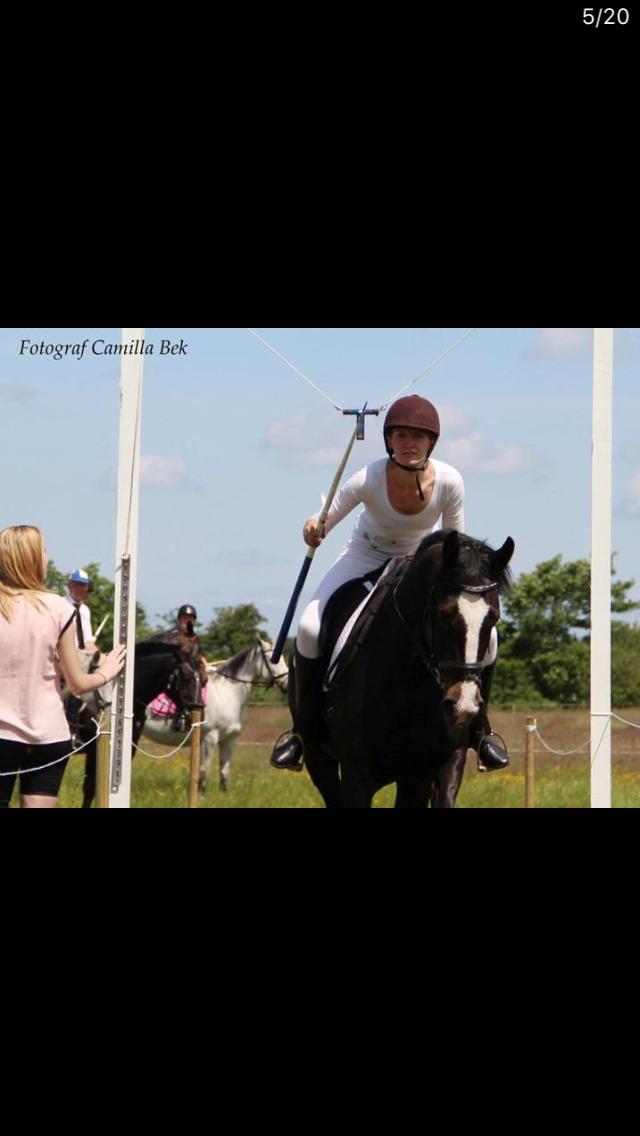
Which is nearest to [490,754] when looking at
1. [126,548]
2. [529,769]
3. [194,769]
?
[126,548]

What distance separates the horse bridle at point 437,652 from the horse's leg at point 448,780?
→ 54 cm

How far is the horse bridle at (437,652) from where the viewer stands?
5594mm

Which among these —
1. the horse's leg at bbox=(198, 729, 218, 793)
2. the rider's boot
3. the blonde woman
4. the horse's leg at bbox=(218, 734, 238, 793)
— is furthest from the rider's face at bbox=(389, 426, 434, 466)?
the horse's leg at bbox=(218, 734, 238, 793)

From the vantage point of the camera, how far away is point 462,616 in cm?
567

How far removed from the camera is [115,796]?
9.70 metres

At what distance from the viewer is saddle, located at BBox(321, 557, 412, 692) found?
652 centimetres

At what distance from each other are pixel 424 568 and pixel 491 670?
566mm

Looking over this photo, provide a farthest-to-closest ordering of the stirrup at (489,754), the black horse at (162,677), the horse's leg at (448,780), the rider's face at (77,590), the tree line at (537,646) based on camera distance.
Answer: the tree line at (537,646) < the black horse at (162,677) < the rider's face at (77,590) < the stirrup at (489,754) < the horse's leg at (448,780)

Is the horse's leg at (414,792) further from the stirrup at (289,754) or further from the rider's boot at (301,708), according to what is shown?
the stirrup at (289,754)

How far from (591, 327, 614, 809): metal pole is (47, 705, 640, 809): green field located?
0.39m

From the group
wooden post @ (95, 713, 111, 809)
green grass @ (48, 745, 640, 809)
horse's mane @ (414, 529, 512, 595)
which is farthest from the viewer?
green grass @ (48, 745, 640, 809)

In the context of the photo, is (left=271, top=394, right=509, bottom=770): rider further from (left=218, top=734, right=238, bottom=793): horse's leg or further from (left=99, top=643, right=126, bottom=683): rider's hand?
(left=218, top=734, right=238, bottom=793): horse's leg

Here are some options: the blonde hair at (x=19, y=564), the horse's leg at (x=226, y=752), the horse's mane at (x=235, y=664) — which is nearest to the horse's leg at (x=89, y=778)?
the horse's leg at (x=226, y=752)
